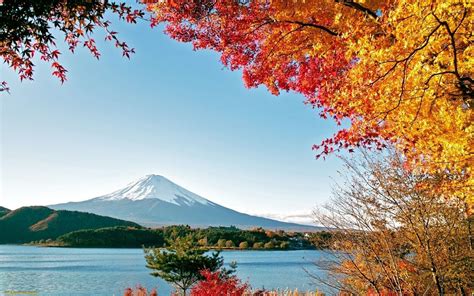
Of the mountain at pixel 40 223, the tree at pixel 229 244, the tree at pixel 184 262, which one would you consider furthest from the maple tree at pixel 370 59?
the mountain at pixel 40 223

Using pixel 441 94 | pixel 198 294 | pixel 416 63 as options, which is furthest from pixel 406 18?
pixel 198 294

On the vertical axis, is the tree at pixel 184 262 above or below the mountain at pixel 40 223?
below

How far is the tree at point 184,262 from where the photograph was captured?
15383 mm

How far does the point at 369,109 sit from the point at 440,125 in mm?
1076

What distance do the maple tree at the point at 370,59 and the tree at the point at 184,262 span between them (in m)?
8.06

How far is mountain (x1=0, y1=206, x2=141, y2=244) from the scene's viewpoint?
326 ft

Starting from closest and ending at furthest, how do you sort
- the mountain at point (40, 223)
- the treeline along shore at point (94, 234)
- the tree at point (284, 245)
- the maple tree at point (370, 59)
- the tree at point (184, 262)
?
the maple tree at point (370, 59) < the tree at point (184, 262) < the treeline along shore at point (94, 234) < the tree at point (284, 245) < the mountain at point (40, 223)

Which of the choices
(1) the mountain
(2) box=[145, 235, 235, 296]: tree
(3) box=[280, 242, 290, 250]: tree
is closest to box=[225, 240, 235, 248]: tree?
(3) box=[280, 242, 290, 250]: tree

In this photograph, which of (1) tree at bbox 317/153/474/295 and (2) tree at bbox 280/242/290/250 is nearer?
(1) tree at bbox 317/153/474/295

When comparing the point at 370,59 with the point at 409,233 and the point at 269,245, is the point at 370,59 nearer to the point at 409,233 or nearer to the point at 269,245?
the point at 409,233

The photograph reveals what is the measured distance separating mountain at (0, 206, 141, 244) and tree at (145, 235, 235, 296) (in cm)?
9046

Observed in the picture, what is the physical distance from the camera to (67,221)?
4072 inches

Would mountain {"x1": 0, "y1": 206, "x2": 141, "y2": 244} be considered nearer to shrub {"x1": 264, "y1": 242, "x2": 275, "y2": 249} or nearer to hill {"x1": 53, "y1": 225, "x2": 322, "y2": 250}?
hill {"x1": 53, "y1": 225, "x2": 322, "y2": 250}

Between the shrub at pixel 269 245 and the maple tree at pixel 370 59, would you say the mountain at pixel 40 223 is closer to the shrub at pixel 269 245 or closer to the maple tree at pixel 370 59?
the shrub at pixel 269 245
